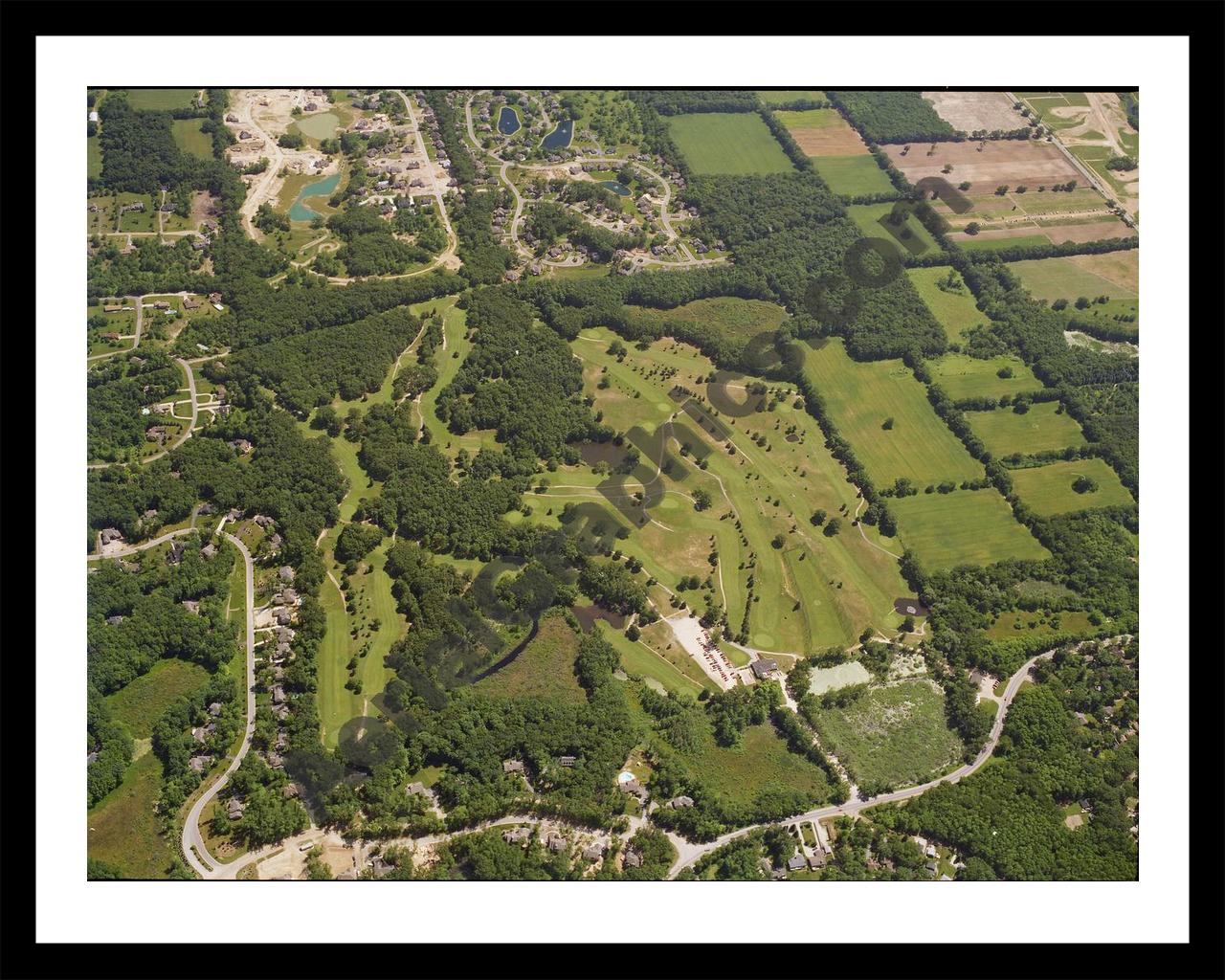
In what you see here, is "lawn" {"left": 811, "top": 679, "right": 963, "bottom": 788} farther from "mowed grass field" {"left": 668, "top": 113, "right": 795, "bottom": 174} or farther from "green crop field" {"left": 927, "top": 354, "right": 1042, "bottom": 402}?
"mowed grass field" {"left": 668, "top": 113, "right": 795, "bottom": 174}

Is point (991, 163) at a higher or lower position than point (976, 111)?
lower

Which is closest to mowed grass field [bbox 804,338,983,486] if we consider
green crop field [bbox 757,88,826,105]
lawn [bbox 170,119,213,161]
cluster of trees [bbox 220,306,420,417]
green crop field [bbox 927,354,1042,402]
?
green crop field [bbox 927,354,1042,402]

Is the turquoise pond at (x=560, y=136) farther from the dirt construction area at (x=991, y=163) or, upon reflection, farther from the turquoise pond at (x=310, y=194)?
the dirt construction area at (x=991, y=163)

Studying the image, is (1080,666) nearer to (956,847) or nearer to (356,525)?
(956,847)

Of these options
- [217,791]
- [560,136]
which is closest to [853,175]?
[560,136]

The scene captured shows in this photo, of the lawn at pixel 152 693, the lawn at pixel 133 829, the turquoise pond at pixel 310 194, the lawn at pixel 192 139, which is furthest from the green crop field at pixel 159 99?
the lawn at pixel 133 829

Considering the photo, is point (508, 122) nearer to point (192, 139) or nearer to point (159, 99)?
point (192, 139)

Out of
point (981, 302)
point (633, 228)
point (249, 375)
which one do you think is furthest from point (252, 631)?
point (981, 302)
